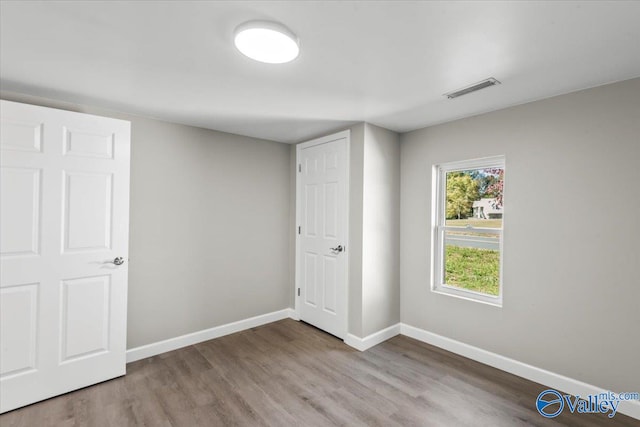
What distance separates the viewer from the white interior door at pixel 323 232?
3334 millimetres

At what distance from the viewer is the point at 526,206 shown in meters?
2.59

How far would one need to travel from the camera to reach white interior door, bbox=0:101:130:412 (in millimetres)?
2152

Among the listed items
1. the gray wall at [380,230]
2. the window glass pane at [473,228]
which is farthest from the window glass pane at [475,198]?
the gray wall at [380,230]

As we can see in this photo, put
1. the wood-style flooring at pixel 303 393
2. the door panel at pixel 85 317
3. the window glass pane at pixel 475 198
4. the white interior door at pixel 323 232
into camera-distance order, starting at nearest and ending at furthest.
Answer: the wood-style flooring at pixel 303 393
the door panel at pixel 85 317
the window glass pane at pixel 475 198
the white interior door at pixel 323 232

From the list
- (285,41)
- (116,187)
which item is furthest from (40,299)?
(285,41)

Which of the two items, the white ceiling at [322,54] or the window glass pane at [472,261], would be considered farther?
the window glass pane at [472,261]

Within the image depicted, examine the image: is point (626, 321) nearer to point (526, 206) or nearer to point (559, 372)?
point (559, 372)

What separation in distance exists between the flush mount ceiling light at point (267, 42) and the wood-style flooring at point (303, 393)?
7.54ft

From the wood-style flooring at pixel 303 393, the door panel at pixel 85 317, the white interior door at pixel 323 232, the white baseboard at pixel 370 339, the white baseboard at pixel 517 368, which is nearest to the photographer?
the wood-style flooring at pixel 303 393

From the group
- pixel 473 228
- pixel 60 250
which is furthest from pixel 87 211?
pixel 473 228

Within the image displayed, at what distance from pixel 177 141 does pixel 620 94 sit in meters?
3.72

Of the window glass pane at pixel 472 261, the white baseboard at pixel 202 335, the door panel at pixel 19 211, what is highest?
the door panel at pixel 19 211

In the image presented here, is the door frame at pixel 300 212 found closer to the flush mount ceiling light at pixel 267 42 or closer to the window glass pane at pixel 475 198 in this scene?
the window glass pane at pixel 475 198

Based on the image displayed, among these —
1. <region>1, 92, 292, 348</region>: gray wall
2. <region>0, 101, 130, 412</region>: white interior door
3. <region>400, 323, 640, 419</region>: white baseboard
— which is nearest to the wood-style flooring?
<region>400, 323, 640, 419</region>: white baseboard
